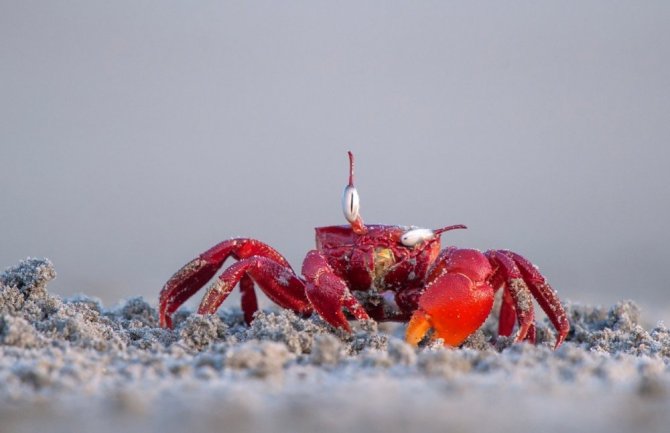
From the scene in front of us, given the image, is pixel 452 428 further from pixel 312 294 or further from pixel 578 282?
pixel 578 282

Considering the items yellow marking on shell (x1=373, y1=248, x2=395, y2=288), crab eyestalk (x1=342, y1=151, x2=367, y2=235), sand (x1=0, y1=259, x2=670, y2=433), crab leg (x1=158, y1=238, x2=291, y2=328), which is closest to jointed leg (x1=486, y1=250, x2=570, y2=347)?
yellow marking on shell (x1=373, y1=248, x2=395, y2=288)

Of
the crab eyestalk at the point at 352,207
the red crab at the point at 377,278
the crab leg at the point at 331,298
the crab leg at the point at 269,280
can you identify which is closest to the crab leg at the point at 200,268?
the red crab at the point at 377,278

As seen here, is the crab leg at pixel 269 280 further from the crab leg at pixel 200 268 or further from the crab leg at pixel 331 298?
the crab leg at pixel 331 298

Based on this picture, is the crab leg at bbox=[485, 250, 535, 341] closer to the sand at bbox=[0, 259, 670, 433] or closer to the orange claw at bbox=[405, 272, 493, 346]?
the orange claw at bbox=[405, 272, 493, 346]

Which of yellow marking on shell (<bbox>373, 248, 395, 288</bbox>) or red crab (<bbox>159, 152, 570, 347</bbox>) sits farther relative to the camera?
yellow marking on shell (<bbox>373, 248, 395, 288</bbox>)

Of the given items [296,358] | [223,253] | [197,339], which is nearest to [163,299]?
[223,253]

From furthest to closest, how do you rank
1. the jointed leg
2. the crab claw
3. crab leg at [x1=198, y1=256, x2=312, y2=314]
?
1. crab leg at [x1=198, y1=256, x2=312, y2=314]
2. the jointed leg
3. the crab claw

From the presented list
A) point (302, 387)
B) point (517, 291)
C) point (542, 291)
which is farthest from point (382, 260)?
point (302, 387)
